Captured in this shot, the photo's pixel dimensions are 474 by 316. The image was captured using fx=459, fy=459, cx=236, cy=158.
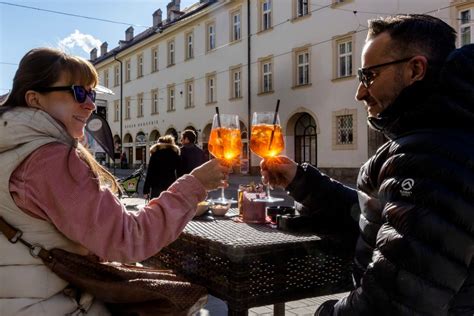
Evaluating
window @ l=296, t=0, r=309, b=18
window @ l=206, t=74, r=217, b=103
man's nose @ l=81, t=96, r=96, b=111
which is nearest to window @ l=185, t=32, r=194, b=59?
window @ l=206, t=74, r=217, b=103

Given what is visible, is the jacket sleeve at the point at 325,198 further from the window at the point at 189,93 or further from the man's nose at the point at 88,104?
the window at the point at 189,93

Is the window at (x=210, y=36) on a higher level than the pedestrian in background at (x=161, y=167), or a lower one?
higher

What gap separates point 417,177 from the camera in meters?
1.19

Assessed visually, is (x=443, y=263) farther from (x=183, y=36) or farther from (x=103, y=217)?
(x=183, y=36)

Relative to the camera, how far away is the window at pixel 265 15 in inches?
866

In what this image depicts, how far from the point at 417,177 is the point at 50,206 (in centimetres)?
107

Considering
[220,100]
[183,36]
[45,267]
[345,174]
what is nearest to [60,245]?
[45,267]

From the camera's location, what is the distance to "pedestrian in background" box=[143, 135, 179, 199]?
7418 mm

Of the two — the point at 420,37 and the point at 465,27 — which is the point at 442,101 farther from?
the point at 465,27

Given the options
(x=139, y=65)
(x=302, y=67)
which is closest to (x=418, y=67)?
(x=302, y=67)

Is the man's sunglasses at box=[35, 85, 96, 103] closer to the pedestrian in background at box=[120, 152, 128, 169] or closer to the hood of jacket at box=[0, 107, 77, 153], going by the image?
the hood of jacket at box=[0, 107, 77, 153]

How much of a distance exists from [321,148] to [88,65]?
713 inches

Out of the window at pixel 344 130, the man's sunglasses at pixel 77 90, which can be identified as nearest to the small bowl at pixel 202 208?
the man's sunglasses at pixel 77 90

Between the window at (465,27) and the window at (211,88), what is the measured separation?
13.5 m
